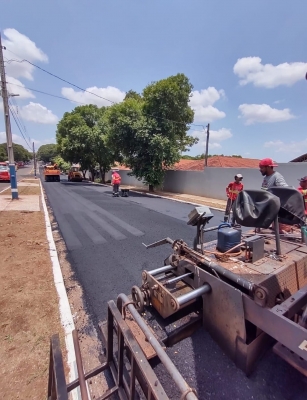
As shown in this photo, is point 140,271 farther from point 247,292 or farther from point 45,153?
point 45,153

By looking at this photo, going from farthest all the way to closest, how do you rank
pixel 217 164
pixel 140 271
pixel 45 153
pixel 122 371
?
pixel 45 153 < pixel 217 164 < pixel 140 271 < pixel 122 371

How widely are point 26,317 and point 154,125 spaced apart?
14.4 metres

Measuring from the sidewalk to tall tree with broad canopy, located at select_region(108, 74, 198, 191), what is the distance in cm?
1164

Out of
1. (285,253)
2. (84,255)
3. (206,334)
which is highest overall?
(285,253)

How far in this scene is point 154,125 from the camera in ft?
50.4

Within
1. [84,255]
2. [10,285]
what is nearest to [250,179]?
[84,255]

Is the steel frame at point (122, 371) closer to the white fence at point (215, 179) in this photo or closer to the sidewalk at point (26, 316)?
the sidewalk at point (26, 316)

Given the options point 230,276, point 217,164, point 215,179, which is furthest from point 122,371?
point 217,164

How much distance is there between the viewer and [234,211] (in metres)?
1.87

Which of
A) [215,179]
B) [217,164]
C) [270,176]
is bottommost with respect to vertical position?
[215,179]

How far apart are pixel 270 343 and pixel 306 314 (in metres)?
0.48

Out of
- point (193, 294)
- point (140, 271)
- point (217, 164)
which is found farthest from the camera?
point (217, 164)

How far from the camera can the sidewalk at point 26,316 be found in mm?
1892

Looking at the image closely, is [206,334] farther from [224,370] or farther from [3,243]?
[3,243]
